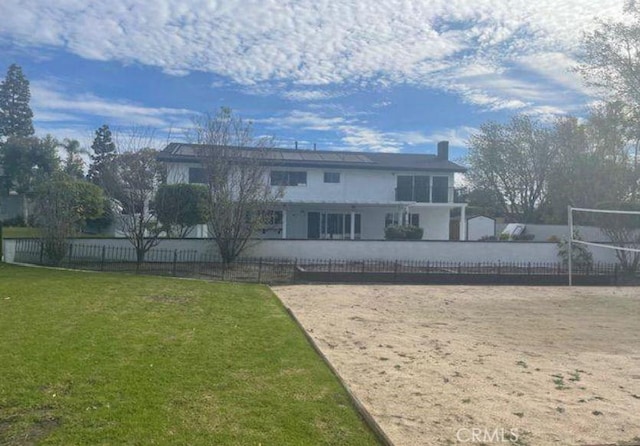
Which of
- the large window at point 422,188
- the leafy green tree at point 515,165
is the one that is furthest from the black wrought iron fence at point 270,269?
the leafy green tree at point 515,165

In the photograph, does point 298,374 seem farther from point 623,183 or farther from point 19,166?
point 19,166

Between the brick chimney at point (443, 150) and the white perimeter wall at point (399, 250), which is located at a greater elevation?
the brick chimney at point (443, 150)

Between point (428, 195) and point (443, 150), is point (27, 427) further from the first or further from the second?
point (443, 150)

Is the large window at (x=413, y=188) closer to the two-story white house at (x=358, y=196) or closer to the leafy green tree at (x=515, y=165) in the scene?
the two-story white house at (x=358, y=196)

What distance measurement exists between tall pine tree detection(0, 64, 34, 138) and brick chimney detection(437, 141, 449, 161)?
138ft

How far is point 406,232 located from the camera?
89.9 ft

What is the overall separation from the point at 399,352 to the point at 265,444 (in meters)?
3.88

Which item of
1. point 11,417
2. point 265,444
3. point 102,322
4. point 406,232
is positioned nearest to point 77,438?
point 11,417

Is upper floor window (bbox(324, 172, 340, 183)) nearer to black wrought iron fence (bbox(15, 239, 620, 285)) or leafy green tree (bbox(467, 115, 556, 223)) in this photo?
black wrought iron fence (bbox(15, 239, 620, 285))

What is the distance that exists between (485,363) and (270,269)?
38.8ft

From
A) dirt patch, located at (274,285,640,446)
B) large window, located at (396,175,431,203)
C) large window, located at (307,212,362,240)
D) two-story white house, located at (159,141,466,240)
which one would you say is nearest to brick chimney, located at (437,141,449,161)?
two-story white house, located at (159,141,466,240)

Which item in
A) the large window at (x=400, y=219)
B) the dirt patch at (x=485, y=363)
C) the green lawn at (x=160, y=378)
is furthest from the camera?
the large window at (x=400, y=219)

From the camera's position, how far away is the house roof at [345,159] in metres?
28.4

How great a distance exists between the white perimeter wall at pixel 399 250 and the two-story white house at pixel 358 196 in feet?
27.0
